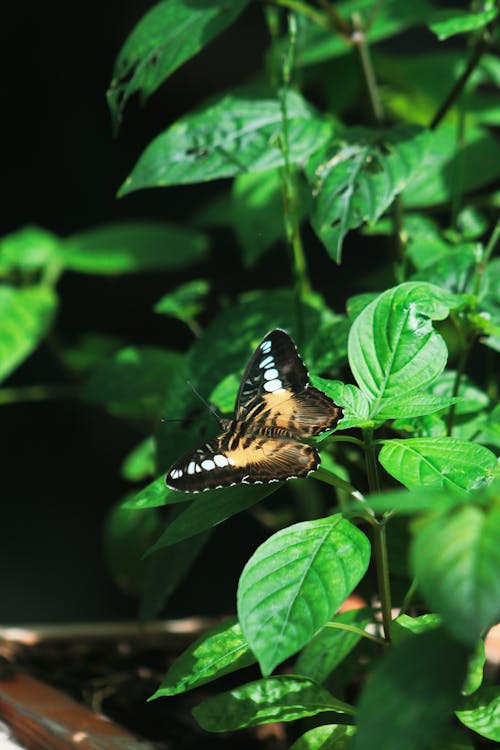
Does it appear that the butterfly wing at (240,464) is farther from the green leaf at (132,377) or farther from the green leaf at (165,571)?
the green leaf at (132,377)

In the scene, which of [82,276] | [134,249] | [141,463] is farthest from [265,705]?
[82,276]

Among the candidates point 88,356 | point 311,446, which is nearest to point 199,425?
point 311,446

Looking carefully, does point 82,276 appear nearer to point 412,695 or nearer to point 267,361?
point 267,361

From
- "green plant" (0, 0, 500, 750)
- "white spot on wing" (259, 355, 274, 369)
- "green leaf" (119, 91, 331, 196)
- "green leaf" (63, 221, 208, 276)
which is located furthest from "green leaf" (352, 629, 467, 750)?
"green leaf" (63, 221, 208, 276)

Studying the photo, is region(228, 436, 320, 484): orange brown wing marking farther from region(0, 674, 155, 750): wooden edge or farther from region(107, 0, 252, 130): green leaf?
region(107, 0, 252, 130): green leaf

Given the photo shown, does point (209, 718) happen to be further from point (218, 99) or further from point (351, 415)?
point (218, 99)

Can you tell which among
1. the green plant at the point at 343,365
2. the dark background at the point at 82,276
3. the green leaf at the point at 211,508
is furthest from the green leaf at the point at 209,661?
the dark background at the point at 82,276

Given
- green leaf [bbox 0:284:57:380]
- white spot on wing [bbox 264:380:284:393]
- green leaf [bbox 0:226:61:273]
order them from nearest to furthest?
white spot on wing [bbox 264:380:284:393], green leaf [bbox 0:284:57:380], green leaf [bbox 0:226:61:273]

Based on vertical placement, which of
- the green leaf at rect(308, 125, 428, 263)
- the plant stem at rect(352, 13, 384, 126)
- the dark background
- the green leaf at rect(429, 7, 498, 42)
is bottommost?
the dark background
